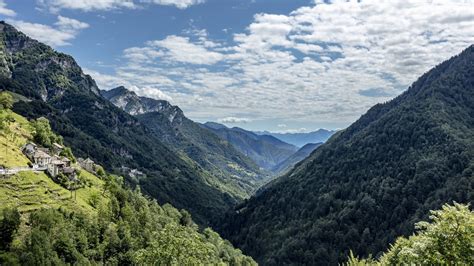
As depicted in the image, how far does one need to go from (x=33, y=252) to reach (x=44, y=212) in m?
19.8

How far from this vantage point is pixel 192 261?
2692 inches

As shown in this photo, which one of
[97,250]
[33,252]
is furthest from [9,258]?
[97,250]

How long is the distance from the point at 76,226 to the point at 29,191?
21910 millimetres

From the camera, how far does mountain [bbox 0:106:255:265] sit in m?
72.8

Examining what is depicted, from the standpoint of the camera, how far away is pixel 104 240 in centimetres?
12781

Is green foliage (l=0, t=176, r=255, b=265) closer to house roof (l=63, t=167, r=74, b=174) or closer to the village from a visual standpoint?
the village

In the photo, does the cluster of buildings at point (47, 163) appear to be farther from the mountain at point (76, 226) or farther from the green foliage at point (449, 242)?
the green foliage at point (449, 242)

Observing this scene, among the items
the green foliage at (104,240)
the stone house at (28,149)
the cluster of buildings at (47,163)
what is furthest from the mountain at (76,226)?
the cluster of buildings at (47,163)

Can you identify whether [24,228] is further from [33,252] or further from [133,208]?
[133,208]

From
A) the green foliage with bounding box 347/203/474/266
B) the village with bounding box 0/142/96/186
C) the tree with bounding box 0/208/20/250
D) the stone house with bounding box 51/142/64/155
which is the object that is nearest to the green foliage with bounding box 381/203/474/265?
the green foliage with bounding box 347/203/474/266

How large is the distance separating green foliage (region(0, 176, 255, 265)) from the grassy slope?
691cm

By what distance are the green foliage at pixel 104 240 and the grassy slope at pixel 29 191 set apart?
6.91 metres

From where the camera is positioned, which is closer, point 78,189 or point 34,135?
point 78,189

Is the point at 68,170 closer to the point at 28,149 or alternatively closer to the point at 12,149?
the point at 28,149
